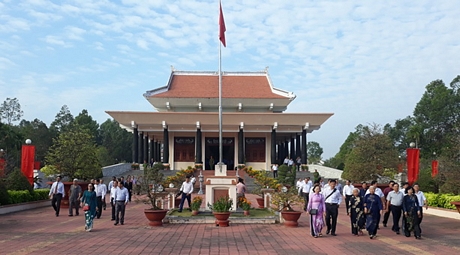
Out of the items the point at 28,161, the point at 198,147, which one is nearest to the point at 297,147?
the point at 198,147

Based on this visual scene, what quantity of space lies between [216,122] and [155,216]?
2258cm

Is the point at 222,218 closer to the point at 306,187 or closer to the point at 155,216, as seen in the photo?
the point at 155,216

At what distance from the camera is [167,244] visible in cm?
969

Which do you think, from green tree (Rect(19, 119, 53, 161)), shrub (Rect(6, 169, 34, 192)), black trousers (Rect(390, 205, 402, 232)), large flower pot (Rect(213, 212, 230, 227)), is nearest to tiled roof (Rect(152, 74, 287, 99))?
shrub (Rect(6, 169, 34, 192))

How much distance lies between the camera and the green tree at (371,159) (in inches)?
730

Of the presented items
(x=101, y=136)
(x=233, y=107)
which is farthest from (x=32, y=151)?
(x=101, y=136)

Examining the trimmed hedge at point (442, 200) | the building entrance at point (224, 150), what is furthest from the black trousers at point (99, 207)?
the building entrance at point (224, 150)

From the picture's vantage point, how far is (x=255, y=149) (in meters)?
38.9

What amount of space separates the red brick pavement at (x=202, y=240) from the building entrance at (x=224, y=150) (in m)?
25.4

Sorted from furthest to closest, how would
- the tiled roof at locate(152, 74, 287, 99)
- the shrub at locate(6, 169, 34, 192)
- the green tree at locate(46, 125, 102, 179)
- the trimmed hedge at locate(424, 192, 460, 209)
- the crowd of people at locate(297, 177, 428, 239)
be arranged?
1. the tiled roof at locate(152, 74, 287, 99)
2. the green tree at locate(46, 125, 102, 179)
3. the shrub at locate(6, 169, 34, 192)
4. the trimmed hedge at locate(424, 192, 460, 209)
5. the crowd of people at locate(297, 177, 428, 239)

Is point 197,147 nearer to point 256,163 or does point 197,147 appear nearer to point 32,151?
point 256,163

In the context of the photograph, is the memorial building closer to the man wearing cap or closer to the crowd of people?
the man wearing cap

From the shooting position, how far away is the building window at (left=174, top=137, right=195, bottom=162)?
38625mm

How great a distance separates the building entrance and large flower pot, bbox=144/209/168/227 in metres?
26.0
